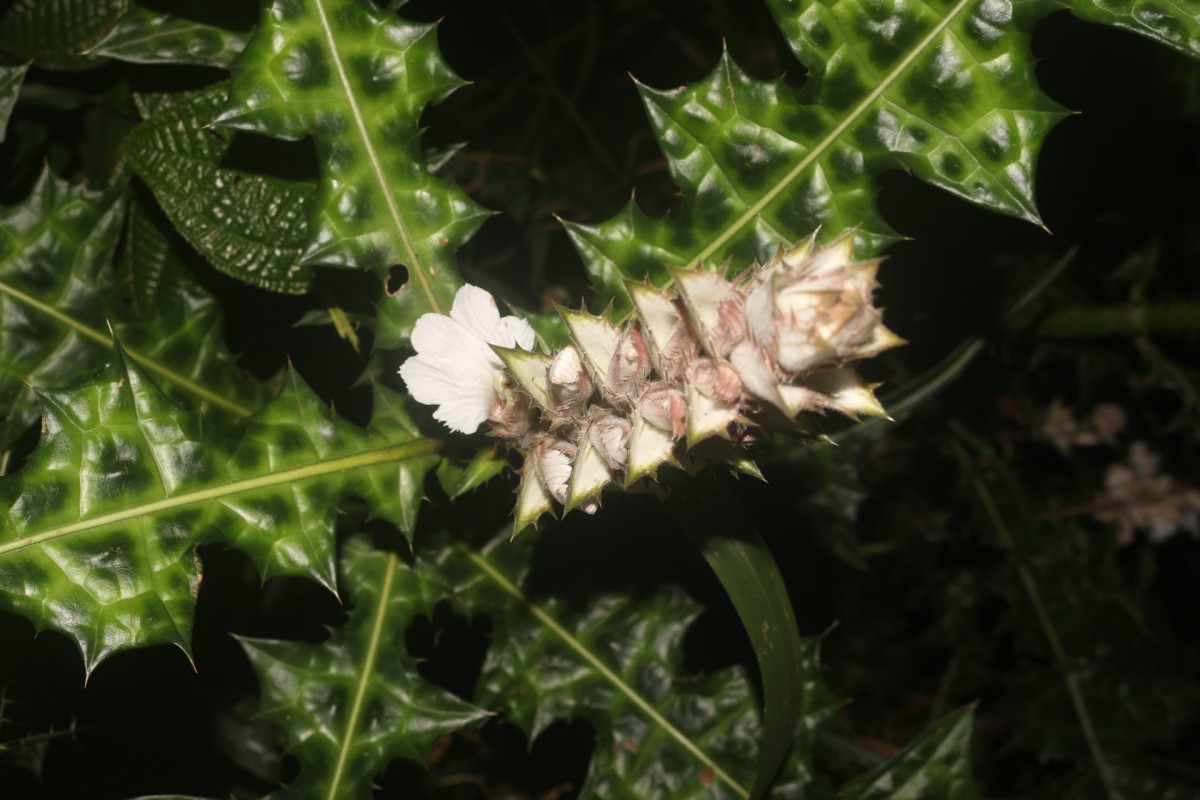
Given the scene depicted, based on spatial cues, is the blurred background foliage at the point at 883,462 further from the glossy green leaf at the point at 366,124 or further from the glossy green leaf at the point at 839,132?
the glossy green leaf at the point at 839,132

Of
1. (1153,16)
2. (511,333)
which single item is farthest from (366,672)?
(1153,16)

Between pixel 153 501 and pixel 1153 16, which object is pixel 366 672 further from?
pixel 1153 16

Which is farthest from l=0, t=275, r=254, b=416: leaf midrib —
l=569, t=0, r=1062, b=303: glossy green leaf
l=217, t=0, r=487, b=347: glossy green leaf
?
l=569, t=0, r=1062, b=303: glossy green leaf

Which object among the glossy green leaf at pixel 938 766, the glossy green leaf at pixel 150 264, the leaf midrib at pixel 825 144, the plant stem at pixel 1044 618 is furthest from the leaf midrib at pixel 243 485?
the plant stem at pixel 1044 618

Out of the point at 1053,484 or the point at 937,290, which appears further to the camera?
the point at 1053,484

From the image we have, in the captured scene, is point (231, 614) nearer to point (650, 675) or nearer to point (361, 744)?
point (361, 744)

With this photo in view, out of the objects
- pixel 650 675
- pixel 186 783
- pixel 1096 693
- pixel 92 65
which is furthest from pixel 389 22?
pixel 1096 693
